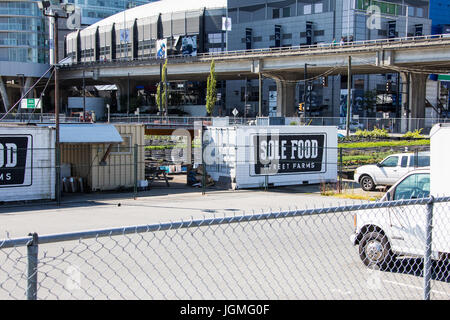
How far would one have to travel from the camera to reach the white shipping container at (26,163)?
63.1 feet

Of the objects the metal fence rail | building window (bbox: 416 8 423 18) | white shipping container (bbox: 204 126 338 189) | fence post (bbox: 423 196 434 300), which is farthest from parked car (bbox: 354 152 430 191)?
building window (bbox: 416 8 423 18)

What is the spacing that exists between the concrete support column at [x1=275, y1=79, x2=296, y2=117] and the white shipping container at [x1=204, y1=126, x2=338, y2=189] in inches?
2309

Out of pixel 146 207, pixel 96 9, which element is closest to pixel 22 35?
pixel 96 9

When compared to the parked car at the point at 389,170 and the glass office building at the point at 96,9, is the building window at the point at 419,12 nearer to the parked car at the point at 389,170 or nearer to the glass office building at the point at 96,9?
the glass office building at the point at 96,9

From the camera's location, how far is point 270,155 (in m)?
23.6

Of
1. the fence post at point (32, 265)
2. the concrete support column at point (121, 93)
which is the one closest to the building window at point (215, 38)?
the concrete support column at point (121, 93)

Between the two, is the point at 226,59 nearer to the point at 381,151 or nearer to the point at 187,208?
the point at 381,151

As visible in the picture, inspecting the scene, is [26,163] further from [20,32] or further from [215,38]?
[20,32]

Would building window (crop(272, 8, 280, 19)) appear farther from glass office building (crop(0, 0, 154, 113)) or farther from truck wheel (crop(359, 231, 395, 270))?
truck wheel (crop(359, 231, 395, 270))

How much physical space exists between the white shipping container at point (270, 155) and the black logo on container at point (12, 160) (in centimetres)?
802

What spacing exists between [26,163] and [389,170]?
14.6m

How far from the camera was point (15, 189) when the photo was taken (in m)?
19.4

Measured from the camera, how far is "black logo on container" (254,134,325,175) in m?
23.4

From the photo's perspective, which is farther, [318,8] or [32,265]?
[318,8]
